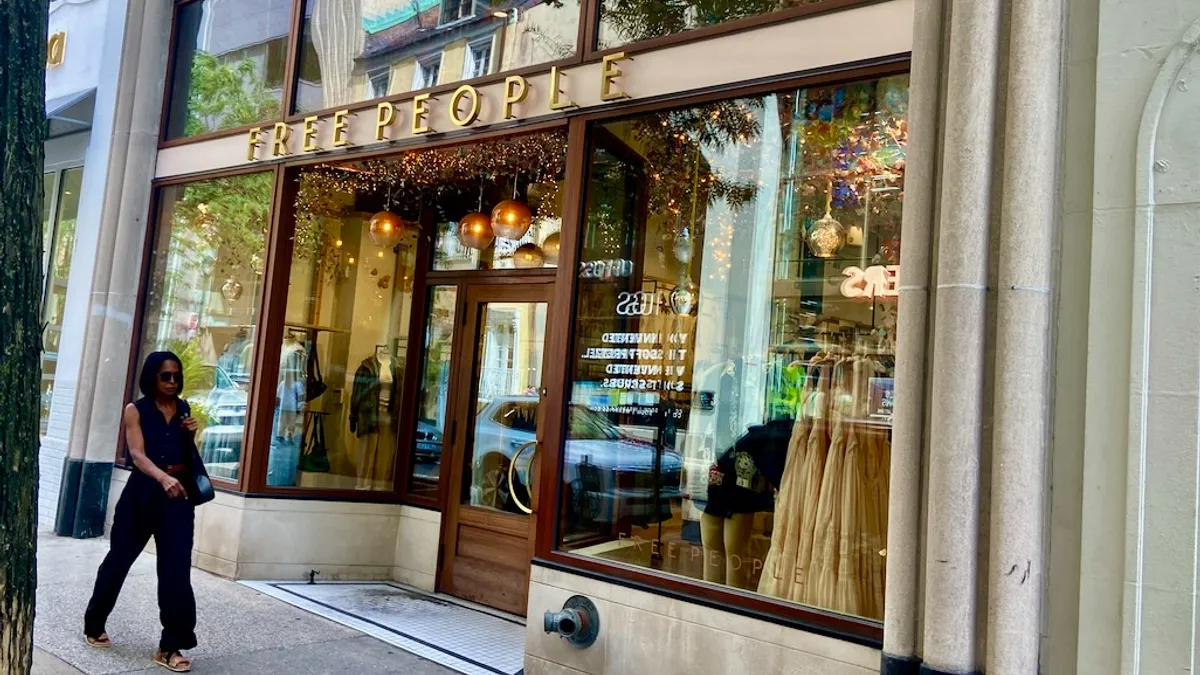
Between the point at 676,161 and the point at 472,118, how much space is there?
4.22 ft

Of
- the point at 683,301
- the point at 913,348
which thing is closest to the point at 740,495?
the point at 683,301

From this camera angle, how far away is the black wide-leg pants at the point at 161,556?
428 centimetres

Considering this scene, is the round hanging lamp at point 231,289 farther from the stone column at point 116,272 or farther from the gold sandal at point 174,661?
the gold sandal at point 174,661

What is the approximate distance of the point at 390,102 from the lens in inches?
224

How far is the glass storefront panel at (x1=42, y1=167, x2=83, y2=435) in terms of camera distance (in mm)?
8438

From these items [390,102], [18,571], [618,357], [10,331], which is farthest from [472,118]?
[18,571]

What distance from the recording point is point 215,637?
4.82 metres

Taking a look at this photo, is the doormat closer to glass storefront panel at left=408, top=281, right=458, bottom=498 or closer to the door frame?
the door frame

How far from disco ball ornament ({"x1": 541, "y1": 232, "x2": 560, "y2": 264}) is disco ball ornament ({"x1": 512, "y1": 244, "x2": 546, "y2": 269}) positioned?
41 mm

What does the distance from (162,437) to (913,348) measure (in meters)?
3.74

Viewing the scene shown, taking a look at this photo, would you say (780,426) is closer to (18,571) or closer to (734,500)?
(734,500)

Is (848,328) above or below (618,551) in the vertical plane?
above

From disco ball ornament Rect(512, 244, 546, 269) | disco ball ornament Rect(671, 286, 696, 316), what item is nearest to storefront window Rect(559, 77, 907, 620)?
disco ball ornament Rect(671, 286, 696, 316)

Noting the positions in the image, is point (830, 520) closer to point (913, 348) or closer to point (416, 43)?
point (913, 348)
